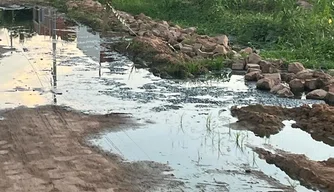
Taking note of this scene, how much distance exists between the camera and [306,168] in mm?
7953

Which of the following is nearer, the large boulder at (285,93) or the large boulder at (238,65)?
the large boulder at (285,93)

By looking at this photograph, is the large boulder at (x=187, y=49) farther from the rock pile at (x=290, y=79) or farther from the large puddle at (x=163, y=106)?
the rock pile at (x=290, y=79)

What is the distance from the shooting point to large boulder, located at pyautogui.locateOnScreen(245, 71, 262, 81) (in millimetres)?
13445

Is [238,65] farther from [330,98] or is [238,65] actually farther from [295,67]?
[330,98]

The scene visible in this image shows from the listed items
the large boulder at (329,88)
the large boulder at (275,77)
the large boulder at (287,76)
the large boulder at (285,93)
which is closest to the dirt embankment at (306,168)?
the large boulder at (285,93)

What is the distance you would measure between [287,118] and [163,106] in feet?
7.67

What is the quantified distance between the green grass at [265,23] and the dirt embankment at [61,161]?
5164mm

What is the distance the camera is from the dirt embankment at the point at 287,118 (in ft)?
32.2

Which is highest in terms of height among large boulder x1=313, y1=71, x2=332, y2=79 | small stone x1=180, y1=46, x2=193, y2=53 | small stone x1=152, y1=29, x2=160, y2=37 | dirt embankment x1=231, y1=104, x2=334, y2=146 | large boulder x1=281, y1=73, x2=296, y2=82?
large boulder x1=313, y1=71, x2=332, y2=79

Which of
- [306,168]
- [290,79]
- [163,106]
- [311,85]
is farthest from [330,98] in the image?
[306,168]

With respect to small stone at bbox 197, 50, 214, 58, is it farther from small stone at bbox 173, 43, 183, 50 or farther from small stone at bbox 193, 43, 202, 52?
small stone at bbox 173, 43, 183, 50

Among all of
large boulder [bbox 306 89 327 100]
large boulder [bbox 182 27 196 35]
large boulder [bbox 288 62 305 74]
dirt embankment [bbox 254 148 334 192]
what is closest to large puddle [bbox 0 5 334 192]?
dirt embankment [bbox 254 148 334 192]

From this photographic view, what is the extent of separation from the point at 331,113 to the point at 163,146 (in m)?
3.17

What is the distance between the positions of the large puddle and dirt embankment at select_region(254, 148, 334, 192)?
14cm
